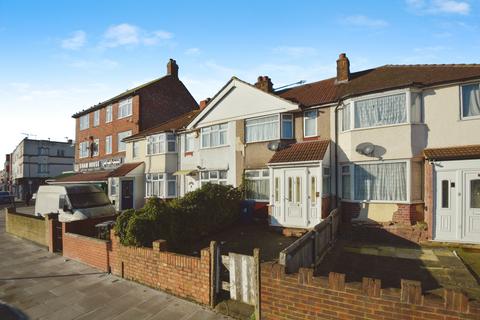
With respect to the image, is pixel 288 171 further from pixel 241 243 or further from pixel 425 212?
pixel 425 212

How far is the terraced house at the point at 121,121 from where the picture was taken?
24688mm

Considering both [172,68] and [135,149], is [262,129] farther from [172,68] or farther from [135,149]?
[172,68]

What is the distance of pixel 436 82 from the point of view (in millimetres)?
10641

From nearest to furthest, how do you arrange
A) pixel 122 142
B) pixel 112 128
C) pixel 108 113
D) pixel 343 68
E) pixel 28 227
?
pixel 28 227 < pixel 343 68 < pixel 122 142 < pixel 112 128 < pixel 108 113

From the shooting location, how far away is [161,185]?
66.3 ft

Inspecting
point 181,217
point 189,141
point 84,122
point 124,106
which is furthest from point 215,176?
point 84,122

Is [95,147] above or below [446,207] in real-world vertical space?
above

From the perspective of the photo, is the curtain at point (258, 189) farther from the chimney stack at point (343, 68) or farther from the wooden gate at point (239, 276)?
the wooden gate at point (239, 276)

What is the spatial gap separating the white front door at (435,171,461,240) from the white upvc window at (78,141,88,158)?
3260 cm

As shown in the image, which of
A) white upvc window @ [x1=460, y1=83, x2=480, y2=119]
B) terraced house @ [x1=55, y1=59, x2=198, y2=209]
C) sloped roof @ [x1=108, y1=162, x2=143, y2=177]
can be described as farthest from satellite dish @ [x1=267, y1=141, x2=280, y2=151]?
terraced house @ [x1=55, y1=59, x2=198, y2=209]

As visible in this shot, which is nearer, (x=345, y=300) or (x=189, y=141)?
(x=345, y=300)

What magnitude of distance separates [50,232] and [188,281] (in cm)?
800

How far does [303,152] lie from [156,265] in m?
8.15

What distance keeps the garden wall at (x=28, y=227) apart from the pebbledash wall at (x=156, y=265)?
167 inches
